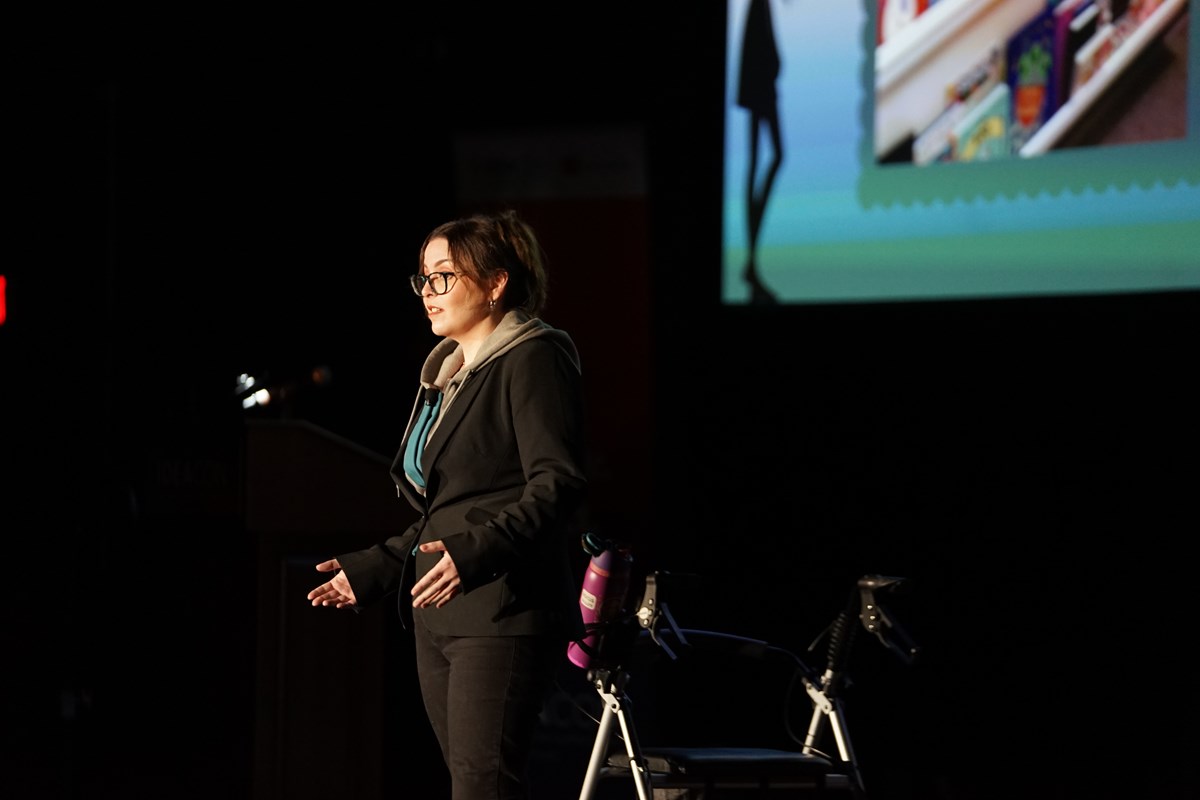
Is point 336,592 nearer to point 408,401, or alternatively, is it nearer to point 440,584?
point 440,584

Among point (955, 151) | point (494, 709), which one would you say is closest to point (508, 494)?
point (494, 709)

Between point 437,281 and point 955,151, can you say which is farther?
point 955,151

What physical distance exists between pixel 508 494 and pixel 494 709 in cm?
33

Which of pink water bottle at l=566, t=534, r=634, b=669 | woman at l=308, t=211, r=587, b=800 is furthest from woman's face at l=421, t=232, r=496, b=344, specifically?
pink water bottle at l=566, t=534, r=634, b=669

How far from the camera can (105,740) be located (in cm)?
326

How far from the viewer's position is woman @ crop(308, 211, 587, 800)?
81.9 inches

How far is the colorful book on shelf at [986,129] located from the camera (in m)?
4.55

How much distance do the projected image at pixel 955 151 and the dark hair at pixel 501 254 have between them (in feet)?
8.46

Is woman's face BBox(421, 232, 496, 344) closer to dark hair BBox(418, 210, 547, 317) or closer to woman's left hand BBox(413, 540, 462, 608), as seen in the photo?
dark hair BBox(418, 210, 547, 317)

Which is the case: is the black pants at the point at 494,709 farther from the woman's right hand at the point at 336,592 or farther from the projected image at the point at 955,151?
the projected image at the point at 955,151

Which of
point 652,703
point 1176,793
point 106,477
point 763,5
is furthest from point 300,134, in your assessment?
→ point 1176,793

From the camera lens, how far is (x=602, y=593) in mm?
2678

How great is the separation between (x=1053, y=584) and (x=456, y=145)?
15.6ft

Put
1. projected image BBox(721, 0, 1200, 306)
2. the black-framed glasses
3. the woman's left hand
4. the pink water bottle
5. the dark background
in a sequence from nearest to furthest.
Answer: the woman's left hand → the black-framed glasses → the pink water bottle → the dark background → projected image BBox(721, 0, 1200, 306)
